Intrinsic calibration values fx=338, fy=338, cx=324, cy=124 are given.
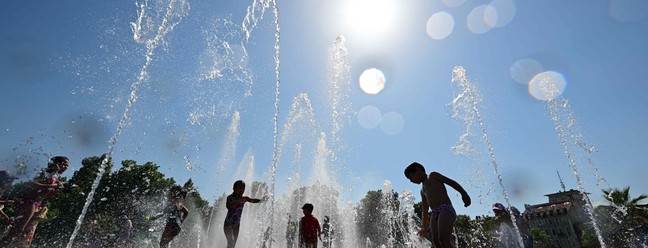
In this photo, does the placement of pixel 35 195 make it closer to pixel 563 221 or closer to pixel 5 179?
pixel 5 179

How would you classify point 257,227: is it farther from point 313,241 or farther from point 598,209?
point 598,209

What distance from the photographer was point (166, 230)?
6973 mm

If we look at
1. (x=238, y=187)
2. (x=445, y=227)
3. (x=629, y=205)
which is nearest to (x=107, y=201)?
(x=238, y=187)

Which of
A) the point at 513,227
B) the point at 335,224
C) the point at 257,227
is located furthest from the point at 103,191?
the point at 513,227

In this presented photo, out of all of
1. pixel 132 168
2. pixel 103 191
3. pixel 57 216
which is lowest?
pixel 57 216

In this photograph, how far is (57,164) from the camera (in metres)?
6.08

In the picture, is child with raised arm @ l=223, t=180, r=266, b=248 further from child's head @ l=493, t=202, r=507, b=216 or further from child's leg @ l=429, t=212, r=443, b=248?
child's head @ l=493, t=202, r=507, b=216

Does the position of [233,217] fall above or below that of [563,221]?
below

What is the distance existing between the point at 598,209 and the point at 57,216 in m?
74.4

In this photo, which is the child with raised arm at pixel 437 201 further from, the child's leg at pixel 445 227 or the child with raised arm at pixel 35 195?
the child with raised arm at pixel 35 195

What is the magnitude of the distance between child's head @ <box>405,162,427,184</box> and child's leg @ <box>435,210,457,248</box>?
646 millimetres

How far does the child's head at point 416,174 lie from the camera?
5.23m

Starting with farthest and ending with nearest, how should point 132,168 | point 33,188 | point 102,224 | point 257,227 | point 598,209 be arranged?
point 598,209
point 132,168
point 102,224
point 257,227
point 33,188

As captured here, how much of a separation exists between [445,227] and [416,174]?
940 millimetres
